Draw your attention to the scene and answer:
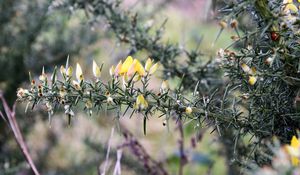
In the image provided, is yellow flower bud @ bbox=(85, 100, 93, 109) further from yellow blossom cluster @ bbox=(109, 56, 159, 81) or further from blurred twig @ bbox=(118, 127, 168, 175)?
blurred twig @ bbox=(118, 127, 168, 175)

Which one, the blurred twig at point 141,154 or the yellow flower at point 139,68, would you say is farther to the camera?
the blurred twig at point 141,154

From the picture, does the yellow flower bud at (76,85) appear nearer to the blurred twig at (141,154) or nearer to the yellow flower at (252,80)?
the yellow flower at (252,80)

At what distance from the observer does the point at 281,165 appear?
0.38m

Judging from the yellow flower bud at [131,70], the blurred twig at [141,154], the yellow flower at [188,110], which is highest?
the yellow flower bud at [131,70]

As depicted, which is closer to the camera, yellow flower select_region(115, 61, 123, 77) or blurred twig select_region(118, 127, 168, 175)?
yellow flower select_region(115, 61, 123, 77)

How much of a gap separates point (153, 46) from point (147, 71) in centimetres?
45

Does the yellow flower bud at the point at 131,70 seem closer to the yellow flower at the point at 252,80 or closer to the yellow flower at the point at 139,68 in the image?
the yellow flower at the point at 139,68

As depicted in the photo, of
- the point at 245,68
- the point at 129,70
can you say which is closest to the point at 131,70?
the point at 129,70

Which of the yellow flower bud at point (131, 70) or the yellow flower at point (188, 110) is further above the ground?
the yellow flower bud at point (131, 70)

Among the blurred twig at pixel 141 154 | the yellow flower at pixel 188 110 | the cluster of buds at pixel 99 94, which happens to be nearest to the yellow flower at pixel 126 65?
the cluster of buds at pixel 99 94

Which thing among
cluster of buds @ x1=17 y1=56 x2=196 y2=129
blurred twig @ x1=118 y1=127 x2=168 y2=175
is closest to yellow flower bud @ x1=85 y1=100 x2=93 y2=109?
cluster of buds @ x1=17 y1=56 x2=196 y2=129

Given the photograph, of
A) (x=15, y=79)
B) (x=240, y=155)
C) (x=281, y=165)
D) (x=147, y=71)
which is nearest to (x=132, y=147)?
(x=240, y=155)

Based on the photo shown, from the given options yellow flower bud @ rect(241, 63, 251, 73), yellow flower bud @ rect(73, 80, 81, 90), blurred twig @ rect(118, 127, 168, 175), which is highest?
yellow flower bud @ rect(73, 80, 81, 90)

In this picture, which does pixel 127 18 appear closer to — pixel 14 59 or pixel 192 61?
pixel 192 61
